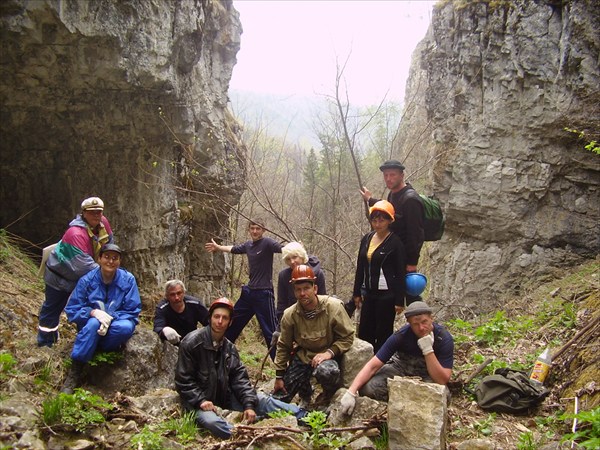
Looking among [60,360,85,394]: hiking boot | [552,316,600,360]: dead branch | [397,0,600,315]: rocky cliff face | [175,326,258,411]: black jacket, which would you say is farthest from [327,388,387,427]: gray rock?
[397,0,600,315]: rocky cliff face

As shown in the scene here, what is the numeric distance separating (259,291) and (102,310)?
2.18 meters

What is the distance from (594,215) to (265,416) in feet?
27.3

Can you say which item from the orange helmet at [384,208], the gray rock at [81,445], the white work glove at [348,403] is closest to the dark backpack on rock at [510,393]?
the white work glove at [348,403]

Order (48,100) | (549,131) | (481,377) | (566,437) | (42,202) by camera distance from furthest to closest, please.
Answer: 1. (549,131)
2. (42,202)
3. (48,100)
4. (481,377)
5. (566,437)

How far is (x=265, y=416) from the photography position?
4379mm

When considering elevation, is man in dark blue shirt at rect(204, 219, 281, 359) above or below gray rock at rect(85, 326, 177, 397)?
above

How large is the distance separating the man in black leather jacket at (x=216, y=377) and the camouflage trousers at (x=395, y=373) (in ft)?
2.34

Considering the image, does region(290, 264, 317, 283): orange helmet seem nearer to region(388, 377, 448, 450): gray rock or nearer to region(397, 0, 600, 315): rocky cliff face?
region(388, 377, 448, 450): gray rock

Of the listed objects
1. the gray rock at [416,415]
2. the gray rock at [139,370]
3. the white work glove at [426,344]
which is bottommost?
the gray rock at [139,370]

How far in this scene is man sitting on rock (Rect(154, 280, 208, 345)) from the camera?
18.1 feet

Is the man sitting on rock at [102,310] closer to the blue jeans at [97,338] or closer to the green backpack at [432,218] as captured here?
the blue jeans at [97,338]

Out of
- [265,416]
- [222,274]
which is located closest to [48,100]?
[222,274]

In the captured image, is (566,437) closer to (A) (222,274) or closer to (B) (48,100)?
(B) (48,100)

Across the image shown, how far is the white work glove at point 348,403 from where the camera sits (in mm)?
3971
